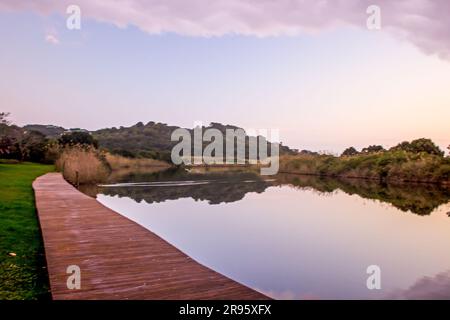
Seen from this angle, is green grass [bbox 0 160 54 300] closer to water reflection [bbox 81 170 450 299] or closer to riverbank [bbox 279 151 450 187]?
water reflection [bbox 81 170 450 299]

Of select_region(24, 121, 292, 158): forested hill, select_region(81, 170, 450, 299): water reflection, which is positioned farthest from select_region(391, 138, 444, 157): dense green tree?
select_region(24, 121, 292, 158): forested hill

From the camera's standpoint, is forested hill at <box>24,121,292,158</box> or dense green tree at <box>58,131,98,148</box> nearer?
dense green tree at <box>58,131,98,148</box>

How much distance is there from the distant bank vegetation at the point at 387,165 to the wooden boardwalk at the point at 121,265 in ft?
57.6

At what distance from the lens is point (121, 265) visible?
4.01 meters

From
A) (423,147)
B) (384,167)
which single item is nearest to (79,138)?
(384,167)

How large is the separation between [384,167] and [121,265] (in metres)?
20.8

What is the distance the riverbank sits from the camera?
19391 mm

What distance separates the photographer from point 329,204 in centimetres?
1243

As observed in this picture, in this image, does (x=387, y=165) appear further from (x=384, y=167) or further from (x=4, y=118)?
(x=4, y=118)

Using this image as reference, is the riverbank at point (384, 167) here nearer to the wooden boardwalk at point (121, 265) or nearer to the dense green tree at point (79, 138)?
the dense green tree at point (79, 138)
